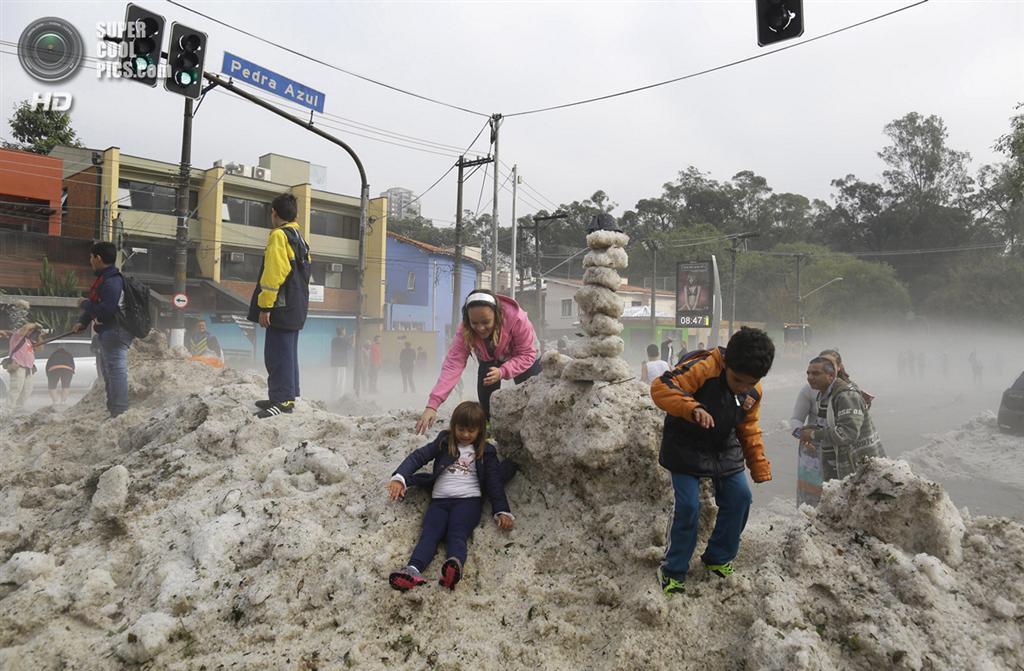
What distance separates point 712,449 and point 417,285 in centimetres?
4006

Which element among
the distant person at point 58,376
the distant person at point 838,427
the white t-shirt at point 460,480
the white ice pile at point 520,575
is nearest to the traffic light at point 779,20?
the distant person at point 838,427

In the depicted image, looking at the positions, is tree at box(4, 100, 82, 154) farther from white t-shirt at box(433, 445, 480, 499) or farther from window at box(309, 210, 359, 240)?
white t-shirt at box(433, 445, 480, 499)

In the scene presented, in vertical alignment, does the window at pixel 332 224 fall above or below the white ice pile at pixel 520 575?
above

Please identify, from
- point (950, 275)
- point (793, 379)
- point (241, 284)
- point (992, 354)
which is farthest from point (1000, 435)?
point (950, 275)

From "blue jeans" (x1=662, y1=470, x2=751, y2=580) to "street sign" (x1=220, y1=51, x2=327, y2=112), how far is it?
12692 mm

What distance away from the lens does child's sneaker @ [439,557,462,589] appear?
318cm

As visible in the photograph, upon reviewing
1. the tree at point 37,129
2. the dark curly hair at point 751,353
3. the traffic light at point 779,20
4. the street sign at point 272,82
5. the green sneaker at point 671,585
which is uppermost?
the tree at point 37,129

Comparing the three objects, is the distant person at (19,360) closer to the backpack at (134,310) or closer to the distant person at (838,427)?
the backpack at (134,310)

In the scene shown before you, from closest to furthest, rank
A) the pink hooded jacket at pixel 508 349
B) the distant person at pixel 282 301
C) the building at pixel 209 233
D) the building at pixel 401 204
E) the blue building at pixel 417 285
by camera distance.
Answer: the pink hooded jacket at pixel 508 349, the distant person at pixel 282 301, the building at pixel 209 233, the blue building at pixel 417 285, the building at pixel 401 204

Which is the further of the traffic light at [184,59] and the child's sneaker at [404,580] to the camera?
the traffic light at [184,59]

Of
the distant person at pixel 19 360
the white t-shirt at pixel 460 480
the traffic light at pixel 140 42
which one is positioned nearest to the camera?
the white t-shirt at pixel 460 480

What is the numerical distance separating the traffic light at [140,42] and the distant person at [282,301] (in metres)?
5.25

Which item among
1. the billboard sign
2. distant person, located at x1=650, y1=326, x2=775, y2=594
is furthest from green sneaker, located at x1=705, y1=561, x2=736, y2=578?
the billboard sign

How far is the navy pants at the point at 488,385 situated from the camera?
4520 mm
